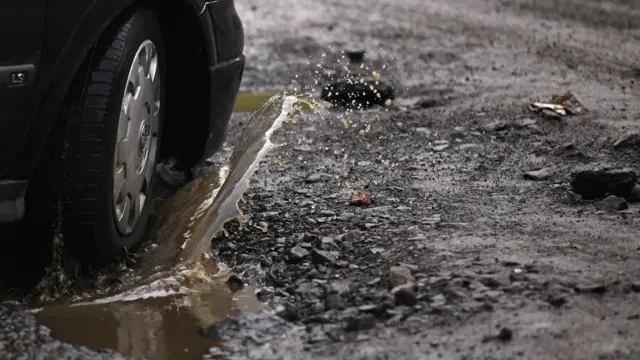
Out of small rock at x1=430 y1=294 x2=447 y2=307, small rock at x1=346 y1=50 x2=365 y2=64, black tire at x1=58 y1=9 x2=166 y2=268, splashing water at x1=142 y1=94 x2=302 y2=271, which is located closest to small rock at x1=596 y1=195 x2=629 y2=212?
small rock at x1=430 y1=294 x2=447 y2=307

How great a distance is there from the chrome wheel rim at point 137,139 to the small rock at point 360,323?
1.00 meters

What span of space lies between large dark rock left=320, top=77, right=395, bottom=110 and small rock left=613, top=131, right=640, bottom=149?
1900mm

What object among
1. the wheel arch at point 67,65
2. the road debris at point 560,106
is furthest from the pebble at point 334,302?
the road debris at point 560,106

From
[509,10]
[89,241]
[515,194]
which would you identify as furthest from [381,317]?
[509,10]

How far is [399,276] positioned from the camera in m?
3.76

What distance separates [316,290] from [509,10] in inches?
263

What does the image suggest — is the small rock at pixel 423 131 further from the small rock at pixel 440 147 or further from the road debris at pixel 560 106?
the road debris at pixel 560 106

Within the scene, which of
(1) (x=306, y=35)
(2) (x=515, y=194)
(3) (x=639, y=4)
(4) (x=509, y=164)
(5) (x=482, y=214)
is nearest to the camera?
(5) (x=482, y=214)

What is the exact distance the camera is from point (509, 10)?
9.94 m

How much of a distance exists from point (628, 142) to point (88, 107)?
302 cm

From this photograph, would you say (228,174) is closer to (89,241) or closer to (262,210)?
(262,210)

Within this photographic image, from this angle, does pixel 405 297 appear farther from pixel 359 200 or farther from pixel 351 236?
pixel 359 200

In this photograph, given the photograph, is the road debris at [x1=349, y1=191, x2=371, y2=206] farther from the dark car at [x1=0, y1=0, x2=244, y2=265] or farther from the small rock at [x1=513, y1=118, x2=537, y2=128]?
the small rock at [x1=513, y1=118, x2=537, y2=128]

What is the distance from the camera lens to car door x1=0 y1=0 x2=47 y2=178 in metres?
3.38
